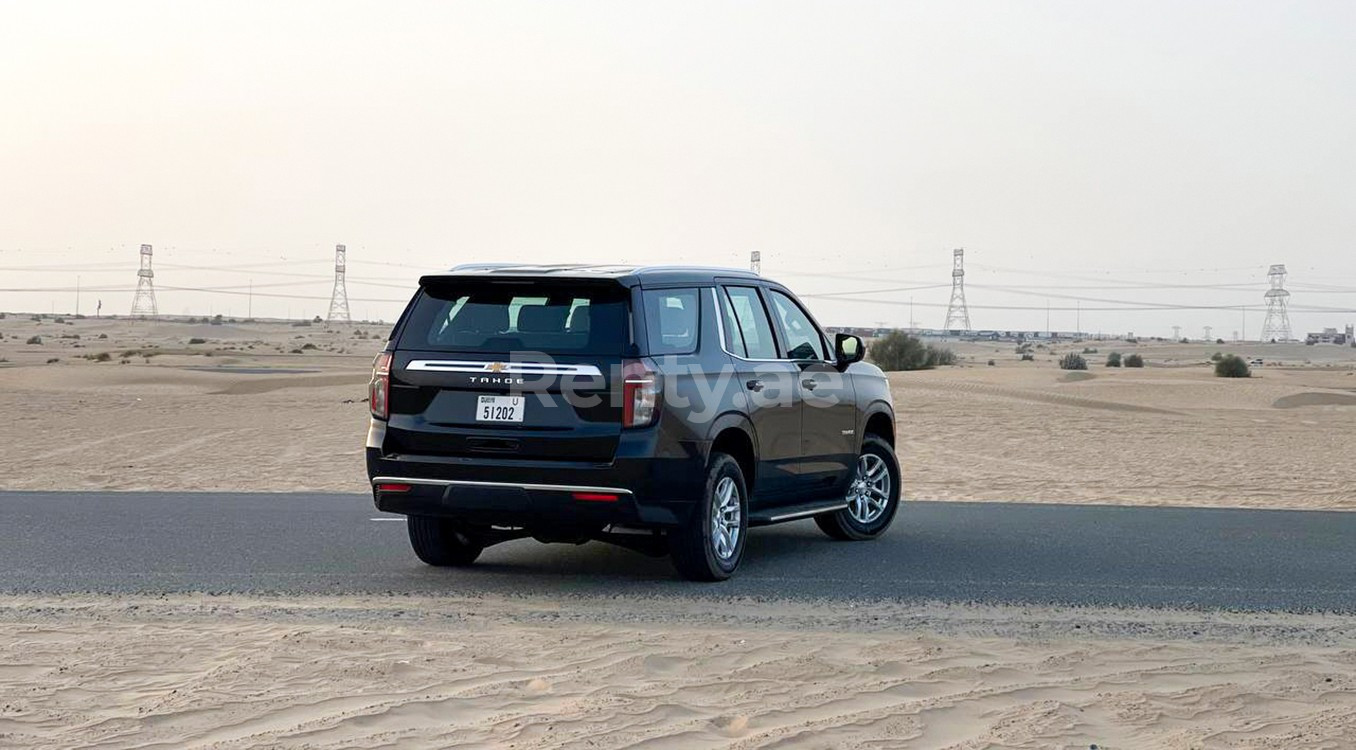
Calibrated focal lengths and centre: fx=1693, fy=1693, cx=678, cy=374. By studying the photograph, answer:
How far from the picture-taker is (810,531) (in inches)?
543

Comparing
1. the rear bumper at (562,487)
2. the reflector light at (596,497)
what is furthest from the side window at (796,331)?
the reflector light at (596,497)

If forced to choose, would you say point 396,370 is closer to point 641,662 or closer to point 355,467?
point 641,662

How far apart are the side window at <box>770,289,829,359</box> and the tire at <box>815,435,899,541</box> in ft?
3.74

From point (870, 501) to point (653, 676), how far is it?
19.1ft

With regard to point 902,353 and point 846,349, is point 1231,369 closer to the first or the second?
point 902,353

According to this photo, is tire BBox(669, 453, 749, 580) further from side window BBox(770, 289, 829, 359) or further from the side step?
side window BBox(770, 289, 829, 359)

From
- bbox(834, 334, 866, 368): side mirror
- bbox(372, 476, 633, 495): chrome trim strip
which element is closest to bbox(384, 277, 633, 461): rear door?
bbox(372, 476, 633, 495): chrome trim strip

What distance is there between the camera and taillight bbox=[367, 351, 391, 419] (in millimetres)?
10266

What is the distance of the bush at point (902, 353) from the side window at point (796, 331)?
5403cm

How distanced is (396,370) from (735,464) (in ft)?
7.17

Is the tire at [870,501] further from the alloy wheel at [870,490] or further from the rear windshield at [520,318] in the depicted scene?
the rear windshield at [520,318]

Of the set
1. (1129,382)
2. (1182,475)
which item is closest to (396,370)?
(1182,475)

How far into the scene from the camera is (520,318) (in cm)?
1015

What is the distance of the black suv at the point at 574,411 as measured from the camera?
9828 mm
